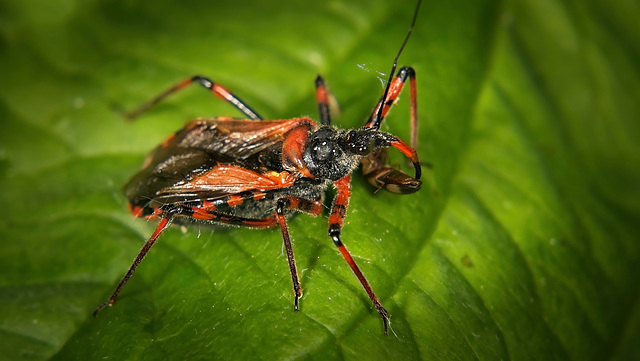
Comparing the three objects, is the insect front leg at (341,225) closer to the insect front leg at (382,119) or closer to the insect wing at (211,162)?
the insect front leg at (382,119)

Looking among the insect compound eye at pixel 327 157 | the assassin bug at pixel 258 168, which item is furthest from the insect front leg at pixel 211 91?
the insect compound eye at pixel 327 157

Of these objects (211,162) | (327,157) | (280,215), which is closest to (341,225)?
(280,215)

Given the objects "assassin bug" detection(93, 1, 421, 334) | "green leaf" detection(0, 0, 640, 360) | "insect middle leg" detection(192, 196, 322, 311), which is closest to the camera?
"green leaf" detection(0, 0, 640, 360)

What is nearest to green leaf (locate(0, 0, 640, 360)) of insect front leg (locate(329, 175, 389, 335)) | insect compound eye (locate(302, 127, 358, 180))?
insect front leg (locate(329, 175, 389, 335))

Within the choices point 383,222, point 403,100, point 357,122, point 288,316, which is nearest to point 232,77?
point 357,122

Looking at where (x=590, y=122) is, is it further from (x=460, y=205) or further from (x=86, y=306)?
(x=86, y=306)

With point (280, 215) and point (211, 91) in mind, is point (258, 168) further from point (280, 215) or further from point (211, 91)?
point (211, 91)

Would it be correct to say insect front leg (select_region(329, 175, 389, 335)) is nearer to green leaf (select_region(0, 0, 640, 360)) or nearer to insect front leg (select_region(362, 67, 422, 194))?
green leaf (select_region(0, 0, 640, 360))

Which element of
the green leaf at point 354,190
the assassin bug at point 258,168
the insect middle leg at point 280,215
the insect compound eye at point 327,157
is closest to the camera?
the green leaf at point 354,190
